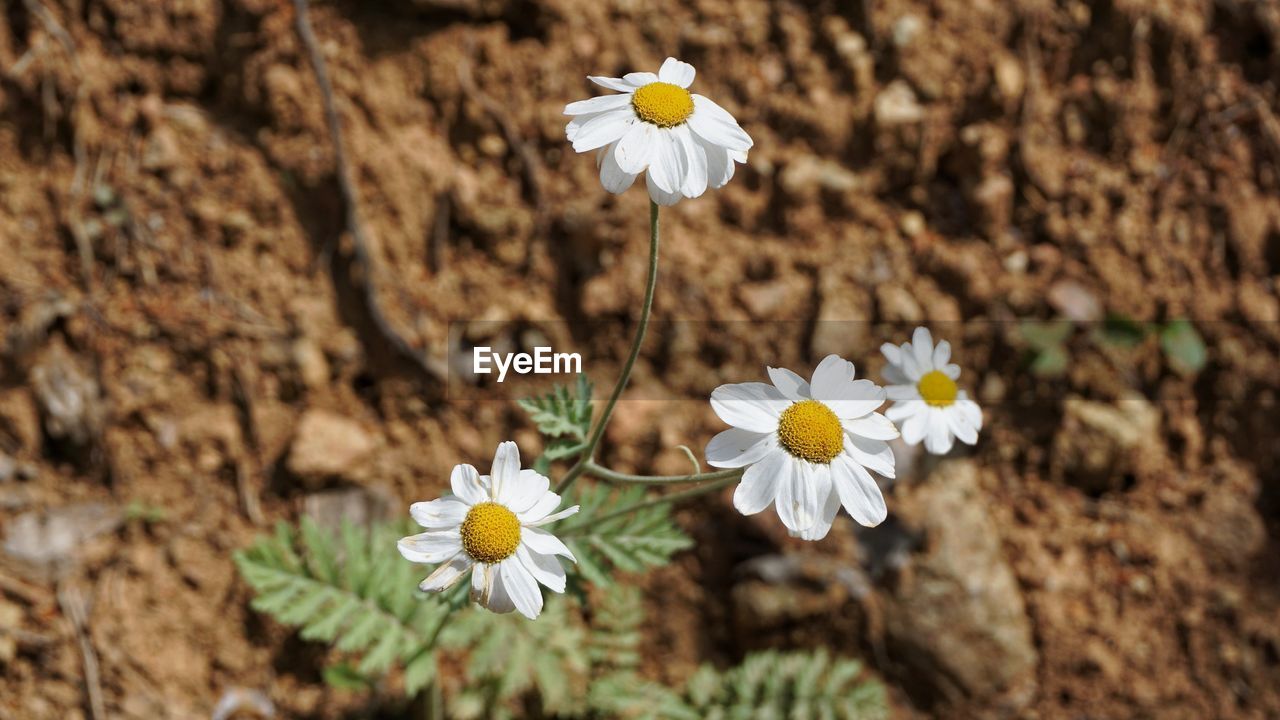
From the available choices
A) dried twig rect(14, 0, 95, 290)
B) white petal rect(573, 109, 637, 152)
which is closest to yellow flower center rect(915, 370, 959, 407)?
white petal rect(573, 109, 637, 152)

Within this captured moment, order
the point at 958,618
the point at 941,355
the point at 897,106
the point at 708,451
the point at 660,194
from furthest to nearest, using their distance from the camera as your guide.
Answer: the point at 897,106 < the point at 958,618 < the point at 941,355 < the point at 708,451 < the point at 660,194

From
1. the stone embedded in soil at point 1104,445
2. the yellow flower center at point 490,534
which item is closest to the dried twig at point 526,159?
the yellow flower center at point 490,534

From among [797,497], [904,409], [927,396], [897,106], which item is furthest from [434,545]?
[897,106]

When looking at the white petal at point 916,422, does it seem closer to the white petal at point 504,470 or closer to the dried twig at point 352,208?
the white petal at point 504,470

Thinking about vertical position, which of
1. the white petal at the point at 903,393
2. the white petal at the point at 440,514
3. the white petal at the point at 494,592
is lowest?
the white petal at the point at 494,592

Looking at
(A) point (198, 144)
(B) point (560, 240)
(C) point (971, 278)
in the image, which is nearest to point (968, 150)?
(C) point (971, 278)

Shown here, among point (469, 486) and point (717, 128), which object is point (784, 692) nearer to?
point (469, 486)

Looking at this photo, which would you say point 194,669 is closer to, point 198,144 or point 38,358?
point 38,358
